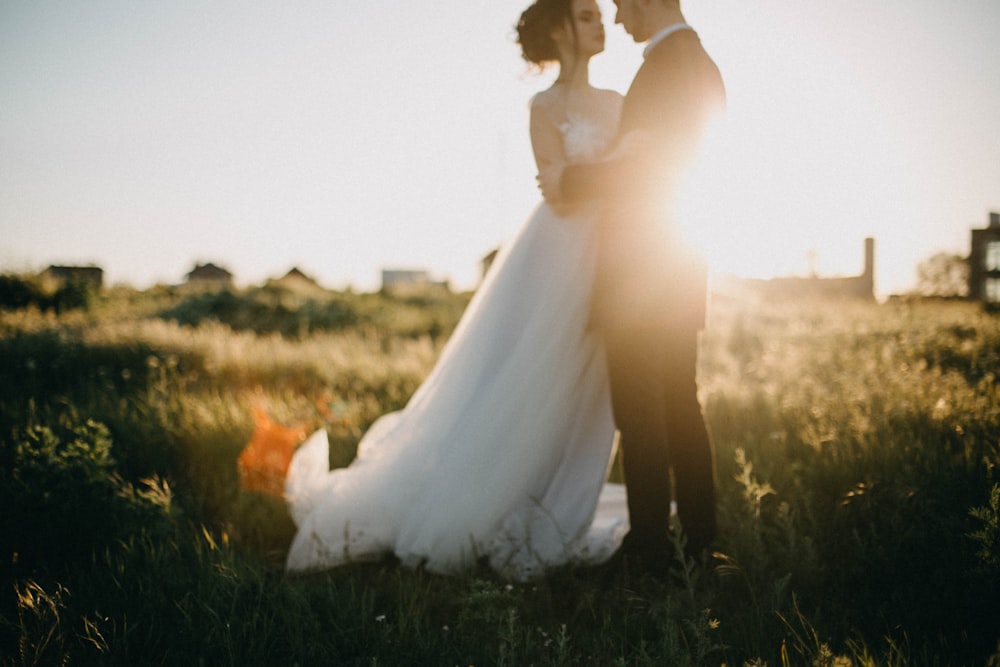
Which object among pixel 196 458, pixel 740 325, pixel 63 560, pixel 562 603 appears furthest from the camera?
pixel 740 325

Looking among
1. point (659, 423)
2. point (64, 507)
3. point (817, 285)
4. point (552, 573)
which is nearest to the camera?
point (659, 423)

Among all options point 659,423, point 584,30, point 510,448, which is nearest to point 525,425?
point 510,448

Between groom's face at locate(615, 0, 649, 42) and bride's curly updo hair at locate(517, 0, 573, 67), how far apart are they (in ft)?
0.69

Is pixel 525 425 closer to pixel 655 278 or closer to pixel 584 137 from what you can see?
pixel 655 278

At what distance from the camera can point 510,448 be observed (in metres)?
2.43

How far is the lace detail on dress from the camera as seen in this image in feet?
7.56

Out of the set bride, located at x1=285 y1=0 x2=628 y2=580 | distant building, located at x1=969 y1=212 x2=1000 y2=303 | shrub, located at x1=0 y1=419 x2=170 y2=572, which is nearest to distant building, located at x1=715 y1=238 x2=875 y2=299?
distant building, located at x1=969 y1=212 x2=1000 y2=303

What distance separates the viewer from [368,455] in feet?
9.13

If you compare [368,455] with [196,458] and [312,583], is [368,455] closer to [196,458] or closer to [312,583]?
[312,583]

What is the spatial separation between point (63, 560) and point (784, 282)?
1996 centimetres

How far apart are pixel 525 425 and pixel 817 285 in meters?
18.9

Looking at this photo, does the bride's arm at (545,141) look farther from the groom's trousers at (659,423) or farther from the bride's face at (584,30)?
the groom's trousers at (659,423)

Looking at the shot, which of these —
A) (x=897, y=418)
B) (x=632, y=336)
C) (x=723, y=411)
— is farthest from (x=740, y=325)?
(x=632, y=336)

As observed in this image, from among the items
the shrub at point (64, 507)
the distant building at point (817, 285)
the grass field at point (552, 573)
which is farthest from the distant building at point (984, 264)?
the shrub at point (64, 507)
